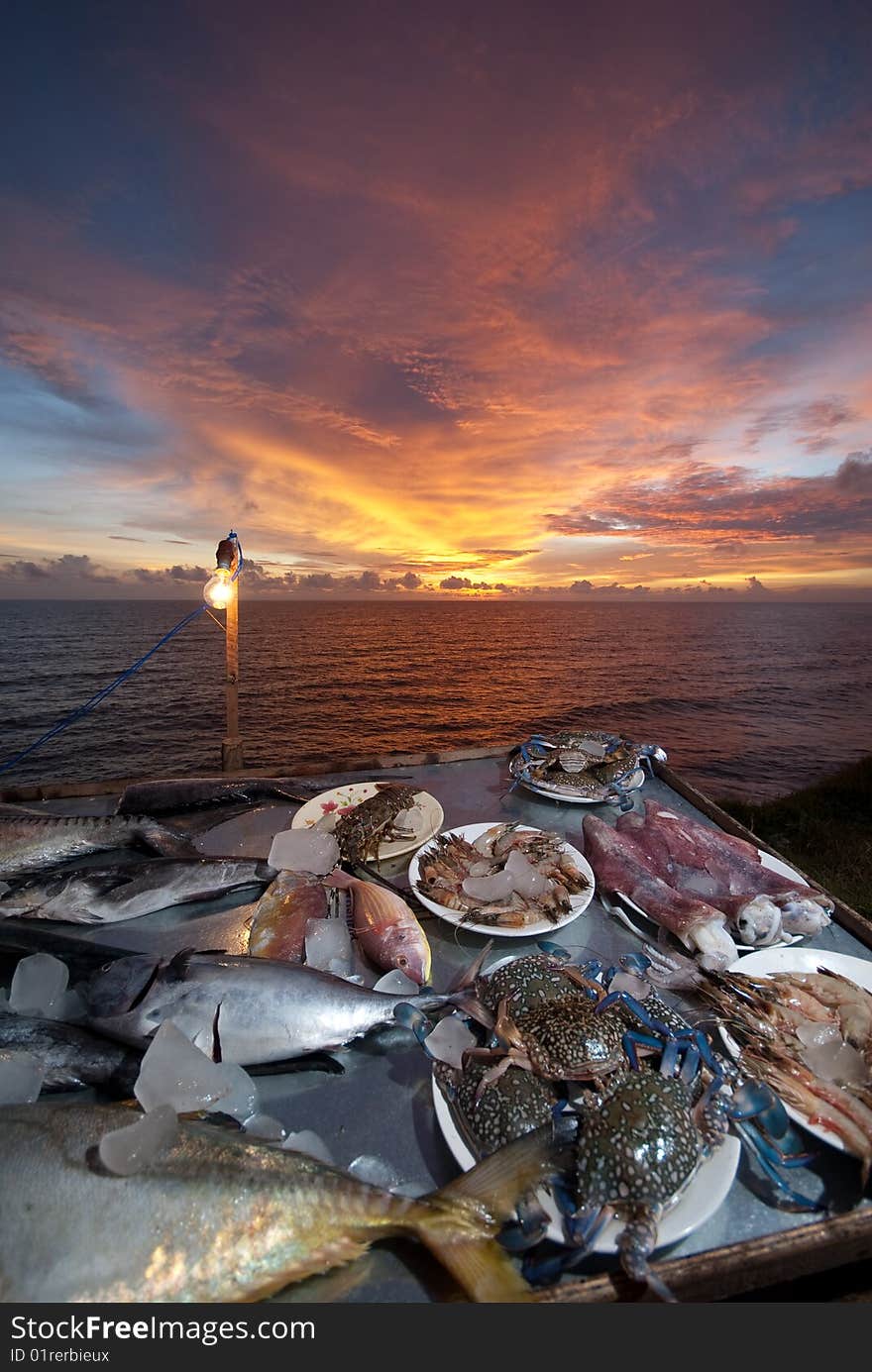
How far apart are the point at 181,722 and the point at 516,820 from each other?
1087 inches

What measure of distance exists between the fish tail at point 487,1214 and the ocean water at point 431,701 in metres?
5.25

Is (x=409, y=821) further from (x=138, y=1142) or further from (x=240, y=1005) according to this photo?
(x=138, y=1142)

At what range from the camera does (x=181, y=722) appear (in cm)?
2753

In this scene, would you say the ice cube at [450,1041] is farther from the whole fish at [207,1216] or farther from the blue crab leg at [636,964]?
the blue crab leg at [636,964]

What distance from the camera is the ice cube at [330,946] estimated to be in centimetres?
247

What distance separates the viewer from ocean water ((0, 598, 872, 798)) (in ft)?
73.5

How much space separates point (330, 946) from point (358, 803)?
1302 mm

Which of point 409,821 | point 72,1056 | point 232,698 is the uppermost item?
point 232,698

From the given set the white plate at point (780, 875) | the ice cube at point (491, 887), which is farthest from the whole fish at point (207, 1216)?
the white plate at point (780, 875)

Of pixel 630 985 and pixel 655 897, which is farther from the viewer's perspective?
pixel 655 897

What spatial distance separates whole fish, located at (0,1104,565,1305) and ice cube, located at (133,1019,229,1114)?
0.13 metres

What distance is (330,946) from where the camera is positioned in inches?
100

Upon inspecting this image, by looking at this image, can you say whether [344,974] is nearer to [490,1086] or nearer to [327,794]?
[490,1086]

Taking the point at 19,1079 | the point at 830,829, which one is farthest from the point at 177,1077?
the point at 830,829
